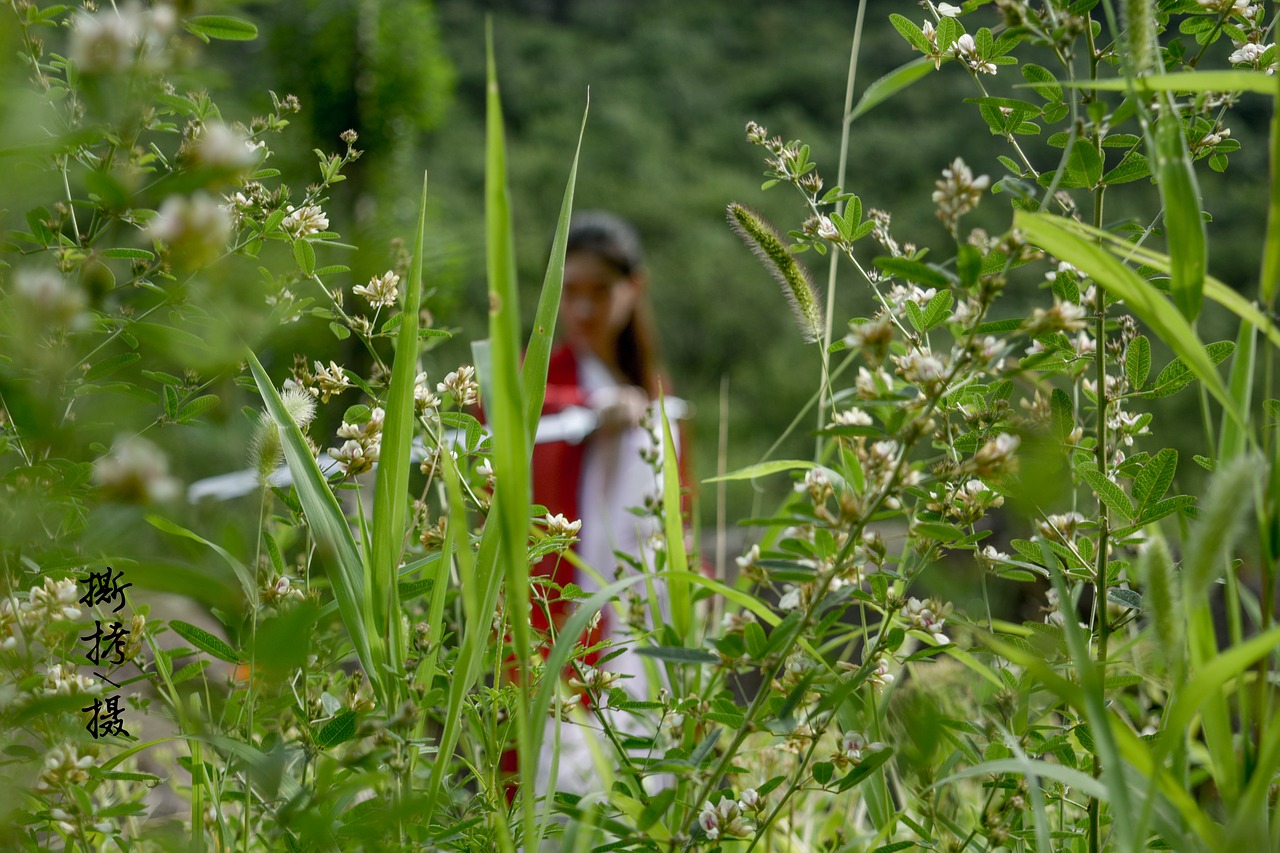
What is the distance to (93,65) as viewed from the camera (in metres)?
0.20

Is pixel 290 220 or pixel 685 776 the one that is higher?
pixel 290 220

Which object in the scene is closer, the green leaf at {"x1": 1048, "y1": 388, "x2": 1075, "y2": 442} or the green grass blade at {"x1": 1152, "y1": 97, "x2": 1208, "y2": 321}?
the green grass blade at {"x1": 1152, "y1": 97, "x2": 1208, "y2": 321}

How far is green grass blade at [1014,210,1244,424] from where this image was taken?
26 centimetres

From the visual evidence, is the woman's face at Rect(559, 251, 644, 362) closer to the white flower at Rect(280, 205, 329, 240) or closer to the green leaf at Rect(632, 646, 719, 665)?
the white flower at Rect(280, 205, 329, 240)

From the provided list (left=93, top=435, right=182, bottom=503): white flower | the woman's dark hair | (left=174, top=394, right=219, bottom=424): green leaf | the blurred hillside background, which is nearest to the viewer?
(left=93, top=435, right=182, bottom=503): white flower

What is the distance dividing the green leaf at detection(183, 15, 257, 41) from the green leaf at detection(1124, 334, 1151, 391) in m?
0.35

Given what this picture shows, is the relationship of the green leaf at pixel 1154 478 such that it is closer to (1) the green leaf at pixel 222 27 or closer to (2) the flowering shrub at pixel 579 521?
(2) the flowering shrub at pixel 579 521

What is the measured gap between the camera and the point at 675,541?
415mm

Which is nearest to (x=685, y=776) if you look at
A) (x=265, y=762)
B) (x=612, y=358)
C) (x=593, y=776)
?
(x=265, y=762)

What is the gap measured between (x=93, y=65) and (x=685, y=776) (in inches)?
10.2

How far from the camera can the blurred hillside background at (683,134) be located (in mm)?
4082

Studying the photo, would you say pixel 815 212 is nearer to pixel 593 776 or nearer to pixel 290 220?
pixel 290 220

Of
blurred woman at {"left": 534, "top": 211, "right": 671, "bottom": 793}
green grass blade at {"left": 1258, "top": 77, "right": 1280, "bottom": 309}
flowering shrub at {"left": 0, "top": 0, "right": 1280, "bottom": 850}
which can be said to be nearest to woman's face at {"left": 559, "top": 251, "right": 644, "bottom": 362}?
blurred woman at {"left": 534, "top": 211, "right": 671, "bottom": 793}

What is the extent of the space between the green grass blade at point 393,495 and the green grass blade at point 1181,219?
0.24 m
